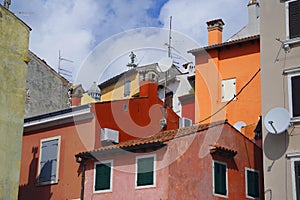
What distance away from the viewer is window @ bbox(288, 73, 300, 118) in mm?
19750

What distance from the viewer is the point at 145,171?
71.2 feet

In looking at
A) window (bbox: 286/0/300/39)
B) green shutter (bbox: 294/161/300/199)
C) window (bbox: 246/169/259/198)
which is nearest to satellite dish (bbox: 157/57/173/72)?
window (bbox: 246/169/259/198)

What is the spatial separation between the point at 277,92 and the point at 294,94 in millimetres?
648

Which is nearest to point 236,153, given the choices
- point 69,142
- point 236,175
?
point 236,175

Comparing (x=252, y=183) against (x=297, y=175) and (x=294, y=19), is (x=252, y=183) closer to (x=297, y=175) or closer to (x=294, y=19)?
(x=297, y=175)

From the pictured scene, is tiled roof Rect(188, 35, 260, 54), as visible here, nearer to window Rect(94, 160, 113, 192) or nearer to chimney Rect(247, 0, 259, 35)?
chimney Rect(247, 0, 259, 35)

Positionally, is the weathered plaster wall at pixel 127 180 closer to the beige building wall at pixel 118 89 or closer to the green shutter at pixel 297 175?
the green shutter at pixel 297 175

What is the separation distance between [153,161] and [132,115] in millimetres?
6178

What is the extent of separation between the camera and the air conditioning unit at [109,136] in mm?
25344

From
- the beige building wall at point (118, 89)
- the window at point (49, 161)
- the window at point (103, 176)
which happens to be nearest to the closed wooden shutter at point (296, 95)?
the window at point (103, 176)

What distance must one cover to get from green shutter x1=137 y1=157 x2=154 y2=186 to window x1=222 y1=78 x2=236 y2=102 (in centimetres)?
1216

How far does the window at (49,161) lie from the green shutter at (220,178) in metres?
7.50

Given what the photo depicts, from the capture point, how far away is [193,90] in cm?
3738

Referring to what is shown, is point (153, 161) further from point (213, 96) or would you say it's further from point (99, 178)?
point (213, 96)
